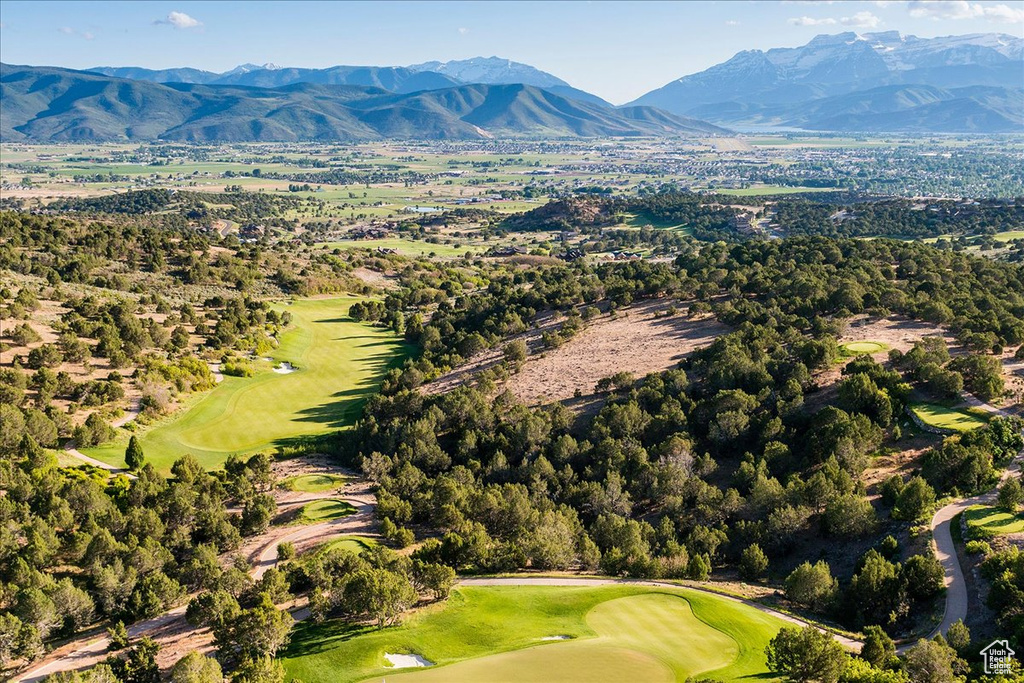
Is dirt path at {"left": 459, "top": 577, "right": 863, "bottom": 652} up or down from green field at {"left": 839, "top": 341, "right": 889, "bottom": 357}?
down

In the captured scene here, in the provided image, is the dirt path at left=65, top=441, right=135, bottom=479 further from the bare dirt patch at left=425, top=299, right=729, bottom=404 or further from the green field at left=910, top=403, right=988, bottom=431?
the green field at left=910, top=403, right=988, bottom=431

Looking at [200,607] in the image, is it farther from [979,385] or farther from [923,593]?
[979,385]

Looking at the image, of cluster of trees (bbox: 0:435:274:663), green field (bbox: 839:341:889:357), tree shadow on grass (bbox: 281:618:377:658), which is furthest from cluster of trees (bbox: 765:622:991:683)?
green field (bbox: 839:341:889:357)

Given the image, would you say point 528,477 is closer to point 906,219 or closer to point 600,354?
point 600,354

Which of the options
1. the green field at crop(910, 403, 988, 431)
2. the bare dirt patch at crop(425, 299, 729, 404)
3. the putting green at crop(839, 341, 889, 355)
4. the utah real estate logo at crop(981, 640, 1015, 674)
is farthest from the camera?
the bare dirt patch at crop(425, 299, 729, 404)

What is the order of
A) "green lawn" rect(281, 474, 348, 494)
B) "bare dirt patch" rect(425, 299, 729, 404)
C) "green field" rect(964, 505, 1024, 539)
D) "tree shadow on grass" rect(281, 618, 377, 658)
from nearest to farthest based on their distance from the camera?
"tree shadow on grass" rect(281, 618, 377, 658), "green field" rect(964, 505, 1024, 539), "green lawn" rect(281, 474, 348, 494), "bare dirt patch" rect(425, 299, 729, 404)

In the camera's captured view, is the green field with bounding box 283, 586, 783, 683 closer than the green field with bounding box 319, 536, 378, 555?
Yes
